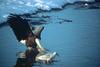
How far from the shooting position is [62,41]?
448 centimetres

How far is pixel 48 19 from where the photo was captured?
4.86 metres

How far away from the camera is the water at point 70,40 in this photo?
164 inches

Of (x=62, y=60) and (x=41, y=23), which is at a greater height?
(x=41, y=23)

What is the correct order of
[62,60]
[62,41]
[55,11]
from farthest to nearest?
[55,11] → [62,41] → [62,60]

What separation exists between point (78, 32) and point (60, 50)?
489 mm

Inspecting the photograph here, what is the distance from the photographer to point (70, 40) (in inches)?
176

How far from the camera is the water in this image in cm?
416

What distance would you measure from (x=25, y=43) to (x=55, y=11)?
3.18 feet

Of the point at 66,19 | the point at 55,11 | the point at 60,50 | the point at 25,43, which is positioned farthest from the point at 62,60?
the point at 55,11

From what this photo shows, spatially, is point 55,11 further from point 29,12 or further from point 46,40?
point 46,40

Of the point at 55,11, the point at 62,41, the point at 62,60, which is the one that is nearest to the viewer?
the point at 62,60

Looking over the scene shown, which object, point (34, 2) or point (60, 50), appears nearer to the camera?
point (60, 50)

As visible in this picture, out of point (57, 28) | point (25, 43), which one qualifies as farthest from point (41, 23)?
point (25, 43)

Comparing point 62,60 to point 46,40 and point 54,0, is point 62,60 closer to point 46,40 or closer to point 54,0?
point 46,40
